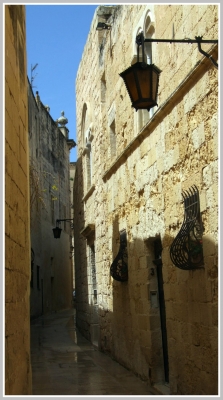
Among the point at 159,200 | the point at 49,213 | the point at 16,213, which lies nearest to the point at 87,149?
the point at 159,200

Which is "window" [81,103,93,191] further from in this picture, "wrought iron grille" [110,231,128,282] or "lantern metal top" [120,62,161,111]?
"lantern metal top" [120,62,161,111]

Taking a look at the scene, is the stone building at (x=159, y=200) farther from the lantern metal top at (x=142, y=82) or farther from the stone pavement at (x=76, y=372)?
the lantern metal top at (x=142, y=82)

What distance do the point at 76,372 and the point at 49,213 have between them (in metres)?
14.7

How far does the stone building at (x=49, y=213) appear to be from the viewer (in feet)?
62.7

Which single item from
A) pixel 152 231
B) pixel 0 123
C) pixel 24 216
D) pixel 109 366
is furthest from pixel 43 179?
pixel 0 123

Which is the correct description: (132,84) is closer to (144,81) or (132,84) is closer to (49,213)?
(144,81)

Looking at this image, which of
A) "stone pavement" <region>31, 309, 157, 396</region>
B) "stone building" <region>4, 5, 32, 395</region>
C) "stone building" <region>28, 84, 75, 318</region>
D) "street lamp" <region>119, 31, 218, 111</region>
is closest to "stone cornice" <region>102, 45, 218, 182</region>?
"street lamp" <region>119, 31, 218, 111</region>

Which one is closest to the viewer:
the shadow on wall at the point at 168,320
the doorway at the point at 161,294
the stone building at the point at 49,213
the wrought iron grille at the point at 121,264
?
the shadow on wall at the point at 168,320

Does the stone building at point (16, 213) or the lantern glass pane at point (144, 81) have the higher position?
the lantern glass pane at point (144, 81)

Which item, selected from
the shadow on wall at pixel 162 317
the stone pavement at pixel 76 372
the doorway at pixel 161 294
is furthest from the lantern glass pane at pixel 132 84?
the stone pavement at pixel 76 372

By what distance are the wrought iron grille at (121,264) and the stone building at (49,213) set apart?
793 centimetres

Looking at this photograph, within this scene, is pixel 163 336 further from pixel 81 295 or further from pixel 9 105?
pixel 81 295

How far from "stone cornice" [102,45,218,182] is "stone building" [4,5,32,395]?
5.70 ft

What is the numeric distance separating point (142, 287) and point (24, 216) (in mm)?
2859
